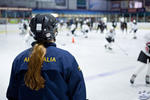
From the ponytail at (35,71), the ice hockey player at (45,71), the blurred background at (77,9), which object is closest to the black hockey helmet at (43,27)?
the ice hockey player at (45,71)

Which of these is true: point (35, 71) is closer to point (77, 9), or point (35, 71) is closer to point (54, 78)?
point (54, 78)

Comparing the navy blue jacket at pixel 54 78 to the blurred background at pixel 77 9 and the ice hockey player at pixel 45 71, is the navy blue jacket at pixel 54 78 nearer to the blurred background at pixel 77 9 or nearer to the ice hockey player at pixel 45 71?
the ice hockey player at pixel 45 71

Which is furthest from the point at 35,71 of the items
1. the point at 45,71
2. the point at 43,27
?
the point at 43,27

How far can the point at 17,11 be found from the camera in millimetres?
24859

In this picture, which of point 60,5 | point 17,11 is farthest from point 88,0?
point 17,11

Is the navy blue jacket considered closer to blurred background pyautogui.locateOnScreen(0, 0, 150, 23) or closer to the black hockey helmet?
the black hockey helmet

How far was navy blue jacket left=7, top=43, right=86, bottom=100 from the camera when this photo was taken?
1.36 metres

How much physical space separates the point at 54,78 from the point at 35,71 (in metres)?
0.12

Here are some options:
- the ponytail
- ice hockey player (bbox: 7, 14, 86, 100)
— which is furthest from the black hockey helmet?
the ponytail

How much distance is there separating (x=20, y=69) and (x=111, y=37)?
8162mm

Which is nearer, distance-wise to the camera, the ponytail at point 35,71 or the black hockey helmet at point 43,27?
the ponytail at point 35,71

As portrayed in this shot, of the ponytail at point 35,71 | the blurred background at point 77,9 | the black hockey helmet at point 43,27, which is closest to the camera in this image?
the ponytail at point 35,71

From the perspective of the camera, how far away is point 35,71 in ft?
4.39

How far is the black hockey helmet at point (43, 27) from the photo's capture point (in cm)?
145
